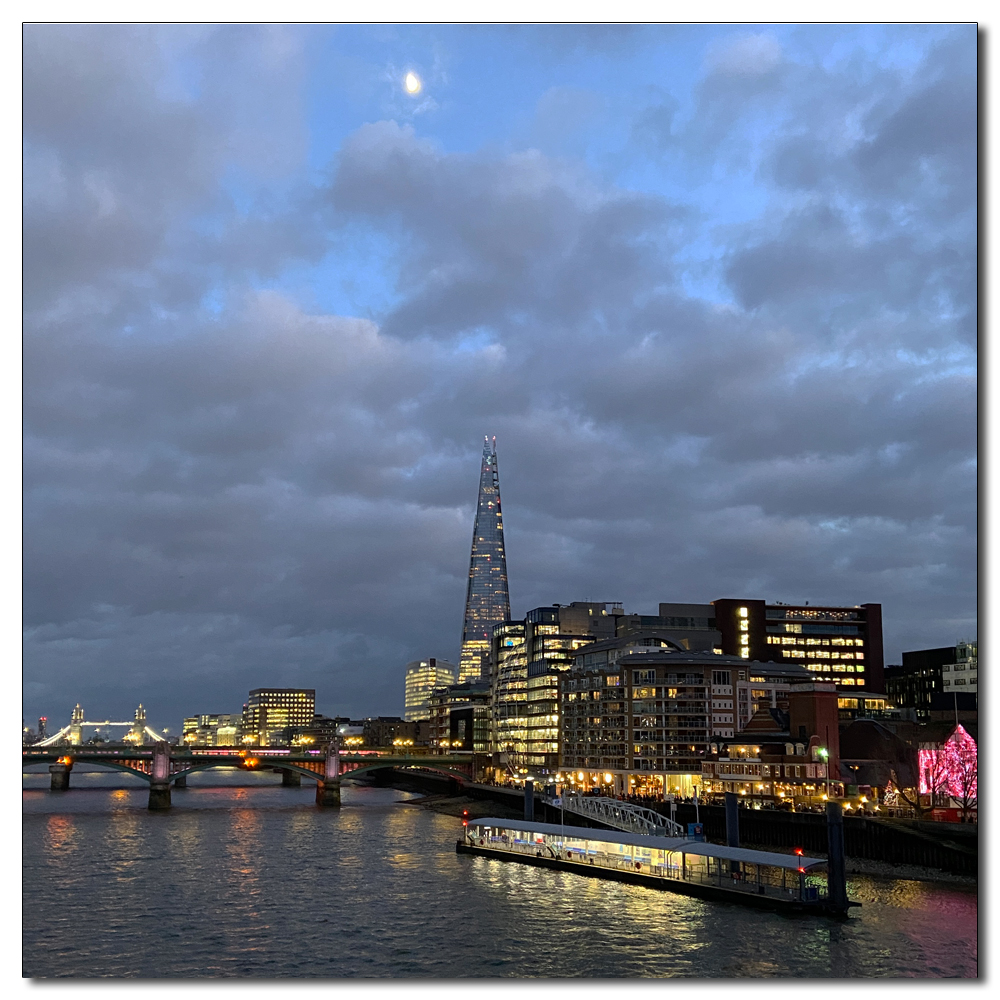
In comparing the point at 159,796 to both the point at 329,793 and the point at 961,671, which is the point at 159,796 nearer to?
the point at 329,793

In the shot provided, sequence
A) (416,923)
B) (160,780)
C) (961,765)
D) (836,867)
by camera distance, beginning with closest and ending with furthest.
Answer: (416,923)
(836,867)
(961,765)
(160,780)

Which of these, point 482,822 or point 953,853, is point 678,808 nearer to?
point 482,822

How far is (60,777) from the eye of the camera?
190 metres

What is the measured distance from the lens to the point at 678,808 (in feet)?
349

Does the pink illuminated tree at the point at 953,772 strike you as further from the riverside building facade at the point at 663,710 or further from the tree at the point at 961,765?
the riverside building facade at the point at 663,710

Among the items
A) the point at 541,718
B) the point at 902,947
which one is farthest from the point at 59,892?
the point at 541,718

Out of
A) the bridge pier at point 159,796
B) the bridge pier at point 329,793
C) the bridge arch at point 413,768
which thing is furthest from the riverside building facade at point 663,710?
the bridge pier at point 159,796

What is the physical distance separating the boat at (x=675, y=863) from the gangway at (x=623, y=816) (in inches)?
397

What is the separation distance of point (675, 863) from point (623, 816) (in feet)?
97.8

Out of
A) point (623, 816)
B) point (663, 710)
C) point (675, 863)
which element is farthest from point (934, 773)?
point (663, 710)

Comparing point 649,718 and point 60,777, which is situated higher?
point 649,718

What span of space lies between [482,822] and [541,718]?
306 ft

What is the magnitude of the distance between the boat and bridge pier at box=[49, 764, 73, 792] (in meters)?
126

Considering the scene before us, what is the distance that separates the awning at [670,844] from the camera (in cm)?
5959
